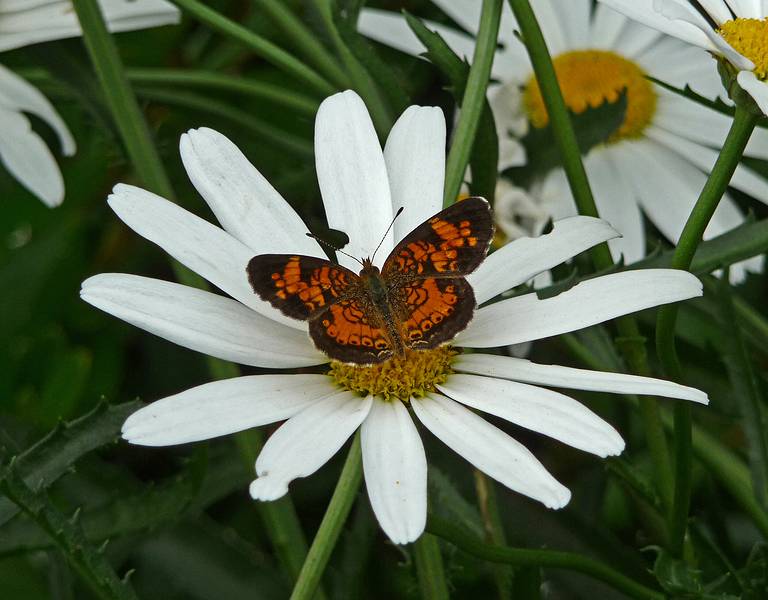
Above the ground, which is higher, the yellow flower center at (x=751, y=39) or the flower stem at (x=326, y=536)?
the yellow flower center at (x=751, y=39)

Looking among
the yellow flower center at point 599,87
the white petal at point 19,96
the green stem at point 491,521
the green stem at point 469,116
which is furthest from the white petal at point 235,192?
the yellow flower center at point 599,87

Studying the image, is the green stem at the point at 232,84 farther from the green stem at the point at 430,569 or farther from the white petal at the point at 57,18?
the green stem at the point at 430,569

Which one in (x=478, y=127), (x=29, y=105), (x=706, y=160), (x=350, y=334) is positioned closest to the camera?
(x=350, y=334)

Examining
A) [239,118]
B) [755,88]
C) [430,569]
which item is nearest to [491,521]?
[430,569]

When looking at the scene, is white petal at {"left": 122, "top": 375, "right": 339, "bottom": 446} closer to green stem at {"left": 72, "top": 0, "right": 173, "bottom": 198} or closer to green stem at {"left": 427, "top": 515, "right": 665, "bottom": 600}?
green stem at {"left": 427, "top": 515, "right": 665, "bottom": 600}

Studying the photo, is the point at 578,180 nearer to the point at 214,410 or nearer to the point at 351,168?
the point at 351,168

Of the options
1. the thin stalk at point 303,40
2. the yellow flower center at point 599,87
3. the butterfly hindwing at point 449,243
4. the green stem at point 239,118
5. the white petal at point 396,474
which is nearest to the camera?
the white petal at point 396,474

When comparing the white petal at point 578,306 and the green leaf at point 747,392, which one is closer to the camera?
the white petal at point 578,306
